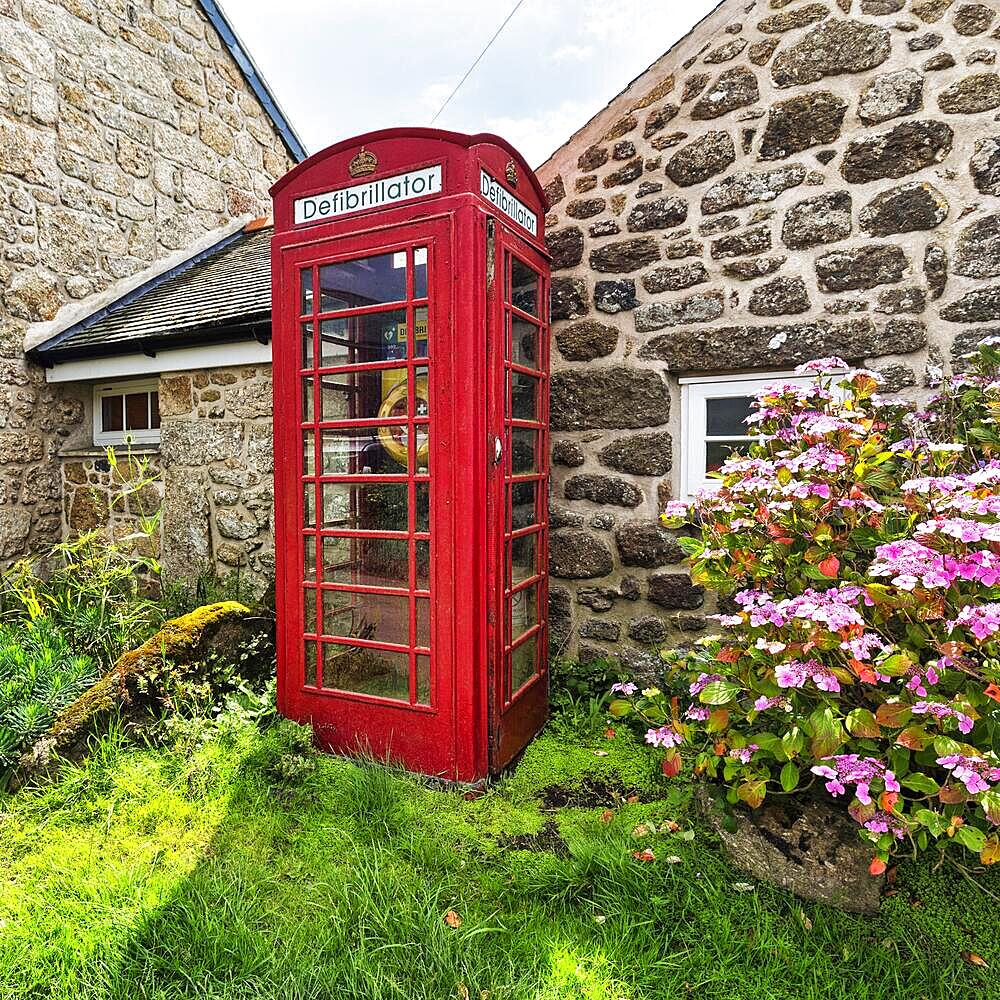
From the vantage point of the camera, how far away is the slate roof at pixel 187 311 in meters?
4.87

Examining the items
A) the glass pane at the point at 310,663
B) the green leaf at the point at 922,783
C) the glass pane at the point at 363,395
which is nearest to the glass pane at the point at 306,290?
the glass pane at the point at 363,395

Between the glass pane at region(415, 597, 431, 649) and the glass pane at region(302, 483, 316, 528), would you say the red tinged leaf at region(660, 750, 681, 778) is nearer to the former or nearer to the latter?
the glass pane at region(415, 597, 431, 649)

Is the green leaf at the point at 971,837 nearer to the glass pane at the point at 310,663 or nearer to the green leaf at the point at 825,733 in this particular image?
the green leaf at the point at 825,733

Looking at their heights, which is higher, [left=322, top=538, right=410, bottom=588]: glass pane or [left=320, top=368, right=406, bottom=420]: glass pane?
[left=320, top=368, right=406, bottom=420]: glass pane

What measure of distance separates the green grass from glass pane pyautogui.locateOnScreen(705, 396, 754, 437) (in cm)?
200

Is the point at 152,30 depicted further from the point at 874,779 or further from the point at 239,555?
the point at 874,779

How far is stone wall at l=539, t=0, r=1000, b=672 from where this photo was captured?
3.29m

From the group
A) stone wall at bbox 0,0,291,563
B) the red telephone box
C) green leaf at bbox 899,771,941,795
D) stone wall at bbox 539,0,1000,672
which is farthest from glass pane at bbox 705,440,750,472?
stone wall at bbox 0,0,291,563

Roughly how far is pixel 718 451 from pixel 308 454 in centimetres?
Answer: 235

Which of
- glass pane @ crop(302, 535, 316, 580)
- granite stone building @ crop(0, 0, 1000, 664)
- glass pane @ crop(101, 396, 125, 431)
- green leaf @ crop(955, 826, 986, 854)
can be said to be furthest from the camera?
glass pane @ crop(101, 396, 125, 431)

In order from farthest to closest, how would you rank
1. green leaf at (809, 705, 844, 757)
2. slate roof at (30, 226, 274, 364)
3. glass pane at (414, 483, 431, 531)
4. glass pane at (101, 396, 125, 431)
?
glass pane at (101, 396, 125, 431)
slate roof at (30, 226, 274, 364)
glass pane at (414, 483, 431, 531)
green leaf at (809, 705, 844, 757)

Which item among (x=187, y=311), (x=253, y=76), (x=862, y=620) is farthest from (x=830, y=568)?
(x=253, y=76)

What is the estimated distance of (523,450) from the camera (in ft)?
12.1

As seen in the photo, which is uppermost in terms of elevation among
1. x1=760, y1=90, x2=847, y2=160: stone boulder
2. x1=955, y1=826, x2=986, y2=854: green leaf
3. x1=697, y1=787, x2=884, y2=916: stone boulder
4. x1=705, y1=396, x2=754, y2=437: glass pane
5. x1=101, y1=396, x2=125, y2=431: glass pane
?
x1=760, y1=90, x2=847, y2=160: stone boulder
